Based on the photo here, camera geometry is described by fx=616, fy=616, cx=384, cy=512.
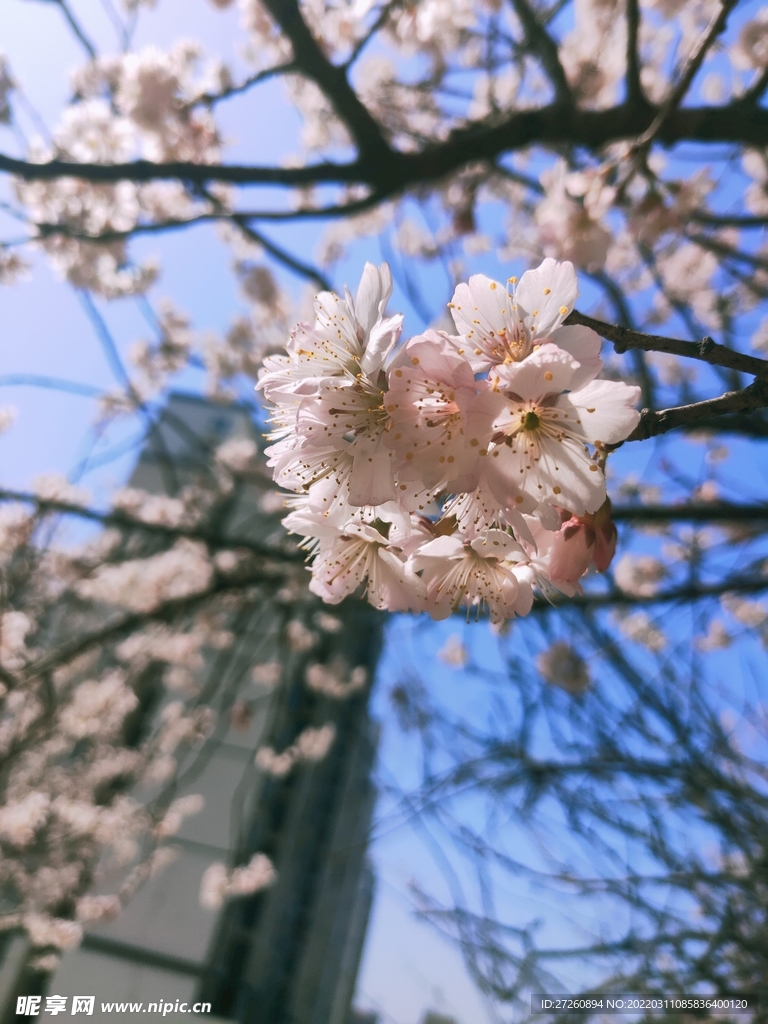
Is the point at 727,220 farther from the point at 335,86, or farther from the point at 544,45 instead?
the point at 335,86

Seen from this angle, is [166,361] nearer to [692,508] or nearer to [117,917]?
[117,917]

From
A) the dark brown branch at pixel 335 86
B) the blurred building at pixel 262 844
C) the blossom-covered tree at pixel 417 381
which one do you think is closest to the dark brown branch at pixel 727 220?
the blossom-covered tree at pixel 417 381

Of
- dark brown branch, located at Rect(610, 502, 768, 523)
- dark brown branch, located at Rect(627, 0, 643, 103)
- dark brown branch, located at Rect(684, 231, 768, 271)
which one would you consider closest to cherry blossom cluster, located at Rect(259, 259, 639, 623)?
dark brown branch, located at Rect(610, 502, 768, 523)

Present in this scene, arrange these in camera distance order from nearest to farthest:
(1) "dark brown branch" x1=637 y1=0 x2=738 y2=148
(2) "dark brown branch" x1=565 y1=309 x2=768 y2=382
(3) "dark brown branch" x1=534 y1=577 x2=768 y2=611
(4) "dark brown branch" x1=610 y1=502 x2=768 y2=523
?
(2) "dark brown branch" x1=565 y1=309 x2=768 y2=382 → (1) "dark brown branch" x1=637 y1=0 x2=738 y2=148 → (4) "dark brown branch" x1=610 y1=502 x2=768 y2=523 → (3) "dark brown branch" x1=534 y1=577 x2=768 y2=611

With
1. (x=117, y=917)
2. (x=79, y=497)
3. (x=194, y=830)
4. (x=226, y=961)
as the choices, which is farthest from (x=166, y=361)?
(x=226, y=961)

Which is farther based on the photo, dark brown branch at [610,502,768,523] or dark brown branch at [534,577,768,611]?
dark brown branch at [534,577,768,611]

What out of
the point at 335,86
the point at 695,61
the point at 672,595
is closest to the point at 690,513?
the point at 672,595

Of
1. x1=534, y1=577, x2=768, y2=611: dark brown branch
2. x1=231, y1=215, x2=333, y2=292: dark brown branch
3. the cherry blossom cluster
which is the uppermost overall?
x1=231, y1=215, x2=333, y2=292: dark brown branch

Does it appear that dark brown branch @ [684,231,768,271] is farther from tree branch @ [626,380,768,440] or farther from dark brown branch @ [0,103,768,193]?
tree branch @ [626,380,768,440]
